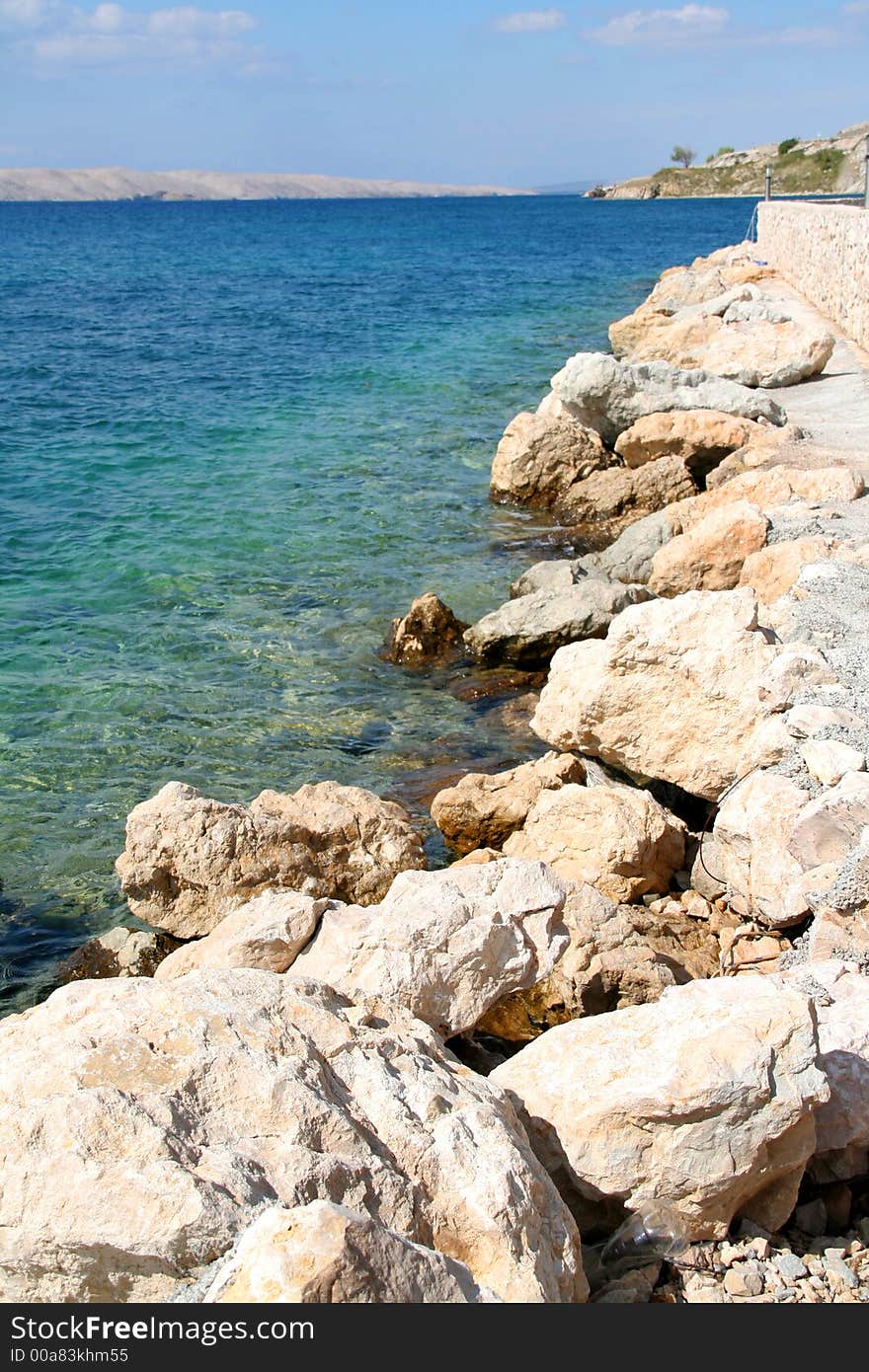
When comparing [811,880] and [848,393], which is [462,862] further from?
[848,393]

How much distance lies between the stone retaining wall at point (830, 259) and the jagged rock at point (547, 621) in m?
11.4

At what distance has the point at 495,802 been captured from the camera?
752cm

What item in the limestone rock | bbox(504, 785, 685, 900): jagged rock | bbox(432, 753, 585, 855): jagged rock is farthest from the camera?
the limestone rock

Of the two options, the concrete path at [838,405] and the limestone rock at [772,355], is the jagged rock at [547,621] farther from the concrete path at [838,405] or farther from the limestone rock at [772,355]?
the limestone rock at [772,355]

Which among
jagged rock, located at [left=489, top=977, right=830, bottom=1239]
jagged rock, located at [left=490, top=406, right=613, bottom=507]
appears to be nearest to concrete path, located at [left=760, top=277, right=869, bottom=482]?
jagged rock, located at [left=490, top=406, right=613, bottom=507]

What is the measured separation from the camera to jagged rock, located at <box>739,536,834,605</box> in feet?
29.6

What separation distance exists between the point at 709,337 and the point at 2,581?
43.7 ft

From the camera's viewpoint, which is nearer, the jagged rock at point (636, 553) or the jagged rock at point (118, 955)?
the jagged rock at point (118, 955)

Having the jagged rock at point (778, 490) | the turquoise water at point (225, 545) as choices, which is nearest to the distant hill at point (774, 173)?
the turquoise water at point (225, 545)

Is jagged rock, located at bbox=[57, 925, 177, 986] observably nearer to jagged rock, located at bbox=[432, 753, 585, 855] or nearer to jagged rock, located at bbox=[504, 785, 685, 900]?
jagged rock, located at bbox=[432, 753, 585, 855]

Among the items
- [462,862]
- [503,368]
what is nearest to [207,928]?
[462,862]

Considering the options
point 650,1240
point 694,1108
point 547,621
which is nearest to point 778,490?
point 547,621

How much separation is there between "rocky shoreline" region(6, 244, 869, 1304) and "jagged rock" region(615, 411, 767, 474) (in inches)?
189

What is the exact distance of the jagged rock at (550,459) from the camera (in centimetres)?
1546
